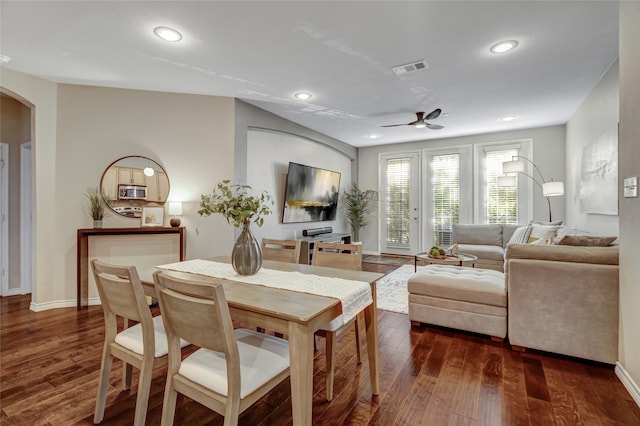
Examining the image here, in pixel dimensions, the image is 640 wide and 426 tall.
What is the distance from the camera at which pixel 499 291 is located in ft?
8.49

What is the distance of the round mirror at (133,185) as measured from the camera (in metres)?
3.60

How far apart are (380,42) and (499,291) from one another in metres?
2.39

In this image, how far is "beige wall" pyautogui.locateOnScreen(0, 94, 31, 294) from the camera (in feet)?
12.9

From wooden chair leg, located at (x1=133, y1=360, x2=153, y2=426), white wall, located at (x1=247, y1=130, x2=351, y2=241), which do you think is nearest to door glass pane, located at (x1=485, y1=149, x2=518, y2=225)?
white wall, located at (x1=247, y1=130, x2=351, y2=241)

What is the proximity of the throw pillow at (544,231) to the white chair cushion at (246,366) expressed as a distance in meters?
4.15

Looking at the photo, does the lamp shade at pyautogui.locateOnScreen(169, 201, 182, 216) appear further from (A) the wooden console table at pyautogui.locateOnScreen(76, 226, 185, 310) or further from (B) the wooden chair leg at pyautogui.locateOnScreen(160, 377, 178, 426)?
(B) the wooden chair leg at pyautogui.locateOnScreen(160, 377, 178, 426)

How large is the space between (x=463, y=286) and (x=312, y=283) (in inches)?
65.6

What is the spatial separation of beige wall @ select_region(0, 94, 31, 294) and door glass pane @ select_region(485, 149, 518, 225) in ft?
24.9

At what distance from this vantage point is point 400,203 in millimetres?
7117

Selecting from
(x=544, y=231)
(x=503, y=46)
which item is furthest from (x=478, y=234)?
(x=503, y=46)

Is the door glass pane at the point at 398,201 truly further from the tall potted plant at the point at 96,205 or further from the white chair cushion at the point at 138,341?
the white chair cushion at the point at 138,341

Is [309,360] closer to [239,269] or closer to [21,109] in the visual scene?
[239,269]

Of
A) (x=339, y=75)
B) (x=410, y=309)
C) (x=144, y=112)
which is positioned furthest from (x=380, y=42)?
(x=144, y=112)

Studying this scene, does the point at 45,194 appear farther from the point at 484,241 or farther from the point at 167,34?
the point at 484,241
